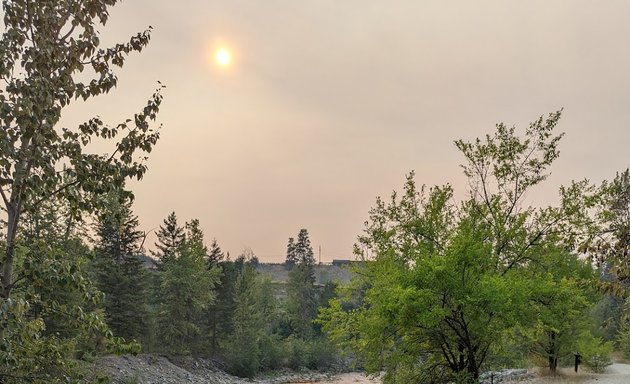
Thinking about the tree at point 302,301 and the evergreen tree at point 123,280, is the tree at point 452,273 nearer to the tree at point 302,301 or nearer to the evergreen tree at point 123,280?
the evergreen tree at point 123,280

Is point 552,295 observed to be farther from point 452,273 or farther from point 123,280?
point 123,280

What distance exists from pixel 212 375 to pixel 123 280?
38.9 ft

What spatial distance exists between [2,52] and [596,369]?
3963cm

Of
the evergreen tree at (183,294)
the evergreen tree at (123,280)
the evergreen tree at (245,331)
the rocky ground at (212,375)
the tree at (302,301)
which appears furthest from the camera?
the tree at (302,301)

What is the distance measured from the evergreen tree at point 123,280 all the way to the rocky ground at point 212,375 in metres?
2.83

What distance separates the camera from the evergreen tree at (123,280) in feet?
125

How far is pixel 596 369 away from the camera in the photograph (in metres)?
34.2

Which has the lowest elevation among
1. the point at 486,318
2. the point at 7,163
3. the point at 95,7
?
the point at 486,318

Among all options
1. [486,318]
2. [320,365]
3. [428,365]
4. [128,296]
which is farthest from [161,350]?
[486,318]

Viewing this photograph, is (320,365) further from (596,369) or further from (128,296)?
(596,369)

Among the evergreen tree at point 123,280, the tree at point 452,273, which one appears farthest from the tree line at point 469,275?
the evergreen tree at point 123,280

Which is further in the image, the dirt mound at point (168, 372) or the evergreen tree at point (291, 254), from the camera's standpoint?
the evergreen tree at point (291, 254)

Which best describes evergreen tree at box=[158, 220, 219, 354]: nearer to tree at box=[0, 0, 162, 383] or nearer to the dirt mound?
the dirt mound

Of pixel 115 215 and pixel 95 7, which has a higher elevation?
pixel 95 7
